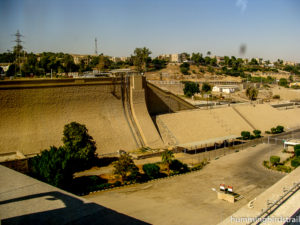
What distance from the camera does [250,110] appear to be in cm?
4478

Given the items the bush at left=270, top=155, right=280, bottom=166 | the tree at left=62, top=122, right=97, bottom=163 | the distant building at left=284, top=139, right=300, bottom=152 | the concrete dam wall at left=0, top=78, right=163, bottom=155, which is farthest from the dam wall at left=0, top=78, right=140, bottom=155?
the distant building at left=284, top=139, right=300, bottom=152

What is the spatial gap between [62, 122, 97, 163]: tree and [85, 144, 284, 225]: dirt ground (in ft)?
18.9

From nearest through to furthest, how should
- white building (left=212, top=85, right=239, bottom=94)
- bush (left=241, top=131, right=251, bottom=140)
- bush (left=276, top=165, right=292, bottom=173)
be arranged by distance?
bush (left=276, top=165, right=292, bottom=173) → bush (left=241, top=131, right=251, bottom=140) → white building (left=212, top=85, right=239, bottom=94)

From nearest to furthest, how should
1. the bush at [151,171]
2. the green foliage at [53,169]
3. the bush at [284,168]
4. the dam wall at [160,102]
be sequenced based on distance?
the green foliage at [53,169], the bush at [151,171], the bush at [284,168], the dam wall at [160,102]

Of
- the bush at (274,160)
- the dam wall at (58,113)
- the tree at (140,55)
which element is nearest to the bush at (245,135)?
the bush at (274,160)

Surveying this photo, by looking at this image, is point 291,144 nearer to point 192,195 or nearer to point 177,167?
point 177,167

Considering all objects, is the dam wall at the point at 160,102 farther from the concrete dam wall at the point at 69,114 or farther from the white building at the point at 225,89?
the white building at the point at 225,89

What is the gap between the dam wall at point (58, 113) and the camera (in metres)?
25.4

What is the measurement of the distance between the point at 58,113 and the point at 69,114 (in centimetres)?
102

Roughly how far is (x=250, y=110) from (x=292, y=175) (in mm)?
30413

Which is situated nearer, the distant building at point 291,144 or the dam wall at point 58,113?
the dam wall at point 58,113

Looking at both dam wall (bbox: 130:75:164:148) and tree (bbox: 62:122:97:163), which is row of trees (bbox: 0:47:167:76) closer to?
dam wall (bbox: 130:75:164:148)

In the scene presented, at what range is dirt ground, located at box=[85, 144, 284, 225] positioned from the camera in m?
15.8

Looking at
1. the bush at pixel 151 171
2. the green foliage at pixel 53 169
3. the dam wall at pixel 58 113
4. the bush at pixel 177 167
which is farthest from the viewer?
the dam wall at pixel 58 113
